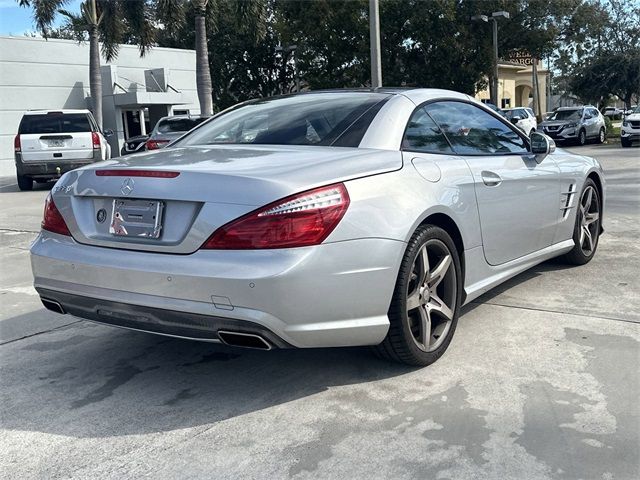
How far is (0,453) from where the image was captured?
2.97m

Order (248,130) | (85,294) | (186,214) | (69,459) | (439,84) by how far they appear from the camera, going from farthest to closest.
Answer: (439,84) → (248,130) → (85,294) → (186,214) → (69,459)

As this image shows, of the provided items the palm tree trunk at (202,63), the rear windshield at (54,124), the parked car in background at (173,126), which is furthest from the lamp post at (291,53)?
the rear windshield at (54,124)

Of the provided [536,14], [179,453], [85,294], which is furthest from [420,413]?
[536,14]

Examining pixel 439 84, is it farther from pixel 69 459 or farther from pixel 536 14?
pixel 69 459

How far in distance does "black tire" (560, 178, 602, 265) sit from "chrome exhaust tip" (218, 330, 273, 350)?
3451mm

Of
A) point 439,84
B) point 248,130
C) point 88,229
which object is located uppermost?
point 439,84

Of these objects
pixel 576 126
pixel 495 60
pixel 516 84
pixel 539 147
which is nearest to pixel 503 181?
pixel 539 147

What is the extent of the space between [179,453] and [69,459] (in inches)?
18.0

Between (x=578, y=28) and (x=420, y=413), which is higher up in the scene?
(x=578, y=28)

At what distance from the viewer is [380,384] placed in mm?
3562

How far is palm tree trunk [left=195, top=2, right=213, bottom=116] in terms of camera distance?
2281 cm

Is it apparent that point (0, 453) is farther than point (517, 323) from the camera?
No

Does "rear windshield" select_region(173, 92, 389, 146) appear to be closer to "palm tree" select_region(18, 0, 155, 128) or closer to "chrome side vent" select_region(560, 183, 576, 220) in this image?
"chrome side vent" select_region(560, 183, 576, 220)

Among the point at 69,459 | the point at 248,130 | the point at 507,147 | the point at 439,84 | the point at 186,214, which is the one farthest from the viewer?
the point at 439,84
